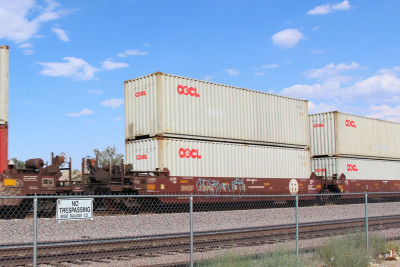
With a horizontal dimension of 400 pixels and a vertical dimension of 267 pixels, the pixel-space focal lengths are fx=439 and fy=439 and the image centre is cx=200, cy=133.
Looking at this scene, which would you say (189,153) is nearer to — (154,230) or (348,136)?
(154,230)

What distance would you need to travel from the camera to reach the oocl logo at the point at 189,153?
1880cm

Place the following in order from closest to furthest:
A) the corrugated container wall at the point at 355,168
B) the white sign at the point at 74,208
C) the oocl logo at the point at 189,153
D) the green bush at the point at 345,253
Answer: the white sign at the point at 74,208 < the green bush at the point at 345,253 < the oocl logo at the point at 189,153 < the corrugated container wall at the point at 355,168

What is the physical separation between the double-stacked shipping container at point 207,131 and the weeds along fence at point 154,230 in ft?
5.05

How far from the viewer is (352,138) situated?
93.1 feet

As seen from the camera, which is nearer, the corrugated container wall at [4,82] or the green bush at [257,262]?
the green bush at [257,262]

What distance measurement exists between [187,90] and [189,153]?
9.52ft

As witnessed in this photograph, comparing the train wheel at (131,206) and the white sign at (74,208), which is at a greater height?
the white sign at (74,208)

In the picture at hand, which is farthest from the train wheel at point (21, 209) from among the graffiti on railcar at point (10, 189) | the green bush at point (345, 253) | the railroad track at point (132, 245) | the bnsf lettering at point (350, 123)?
the bnsf lettering at point (350, 123)

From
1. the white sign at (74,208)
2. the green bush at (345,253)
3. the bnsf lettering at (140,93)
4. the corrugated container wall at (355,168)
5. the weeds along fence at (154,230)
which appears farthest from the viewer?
the corrugated container wall at (355,168)

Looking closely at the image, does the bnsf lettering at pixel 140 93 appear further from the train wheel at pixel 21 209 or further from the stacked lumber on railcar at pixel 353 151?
the stacked lumber on railcar at pixel 353 151

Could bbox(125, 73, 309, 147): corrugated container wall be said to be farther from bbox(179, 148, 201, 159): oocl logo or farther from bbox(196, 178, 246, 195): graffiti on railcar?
bbox(196, 178, 246, 195): graffiti on railcar

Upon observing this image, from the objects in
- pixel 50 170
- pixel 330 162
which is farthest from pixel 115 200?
pixel 330 162

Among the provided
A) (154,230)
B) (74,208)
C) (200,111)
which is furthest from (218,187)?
(74,208)

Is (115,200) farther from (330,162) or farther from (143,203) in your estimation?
(330,162)
